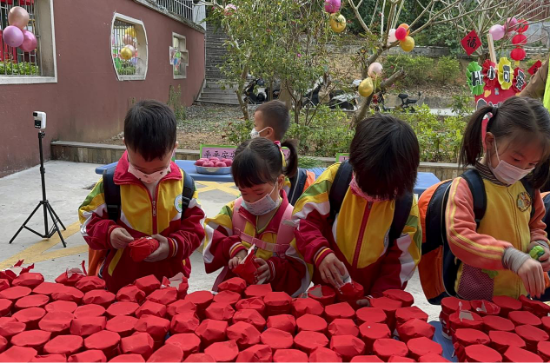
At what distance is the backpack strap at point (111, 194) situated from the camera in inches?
67.7

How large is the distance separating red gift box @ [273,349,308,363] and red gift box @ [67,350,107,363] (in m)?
0.40

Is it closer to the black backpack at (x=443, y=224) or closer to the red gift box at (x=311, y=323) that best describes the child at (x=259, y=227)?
the red gift box at (x=311, y=323)

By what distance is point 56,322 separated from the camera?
4.01ft

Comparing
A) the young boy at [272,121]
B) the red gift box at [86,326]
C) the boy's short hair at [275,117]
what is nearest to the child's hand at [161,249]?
the red gift box at [86,326]

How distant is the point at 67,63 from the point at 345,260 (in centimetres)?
710

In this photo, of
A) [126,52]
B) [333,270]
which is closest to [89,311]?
[333,270]

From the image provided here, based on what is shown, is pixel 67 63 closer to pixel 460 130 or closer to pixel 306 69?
pixel 306 69

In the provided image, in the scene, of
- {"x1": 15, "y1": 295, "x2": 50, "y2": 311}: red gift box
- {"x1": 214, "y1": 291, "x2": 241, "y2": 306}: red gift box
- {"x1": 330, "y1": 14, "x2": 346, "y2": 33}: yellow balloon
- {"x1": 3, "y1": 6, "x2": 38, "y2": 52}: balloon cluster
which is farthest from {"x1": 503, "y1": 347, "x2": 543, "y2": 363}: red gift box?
{"x1": 3, "y1": 6, "x2": 38, "y2": 52}: balloon cluster

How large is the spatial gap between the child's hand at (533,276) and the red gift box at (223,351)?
2.72ft

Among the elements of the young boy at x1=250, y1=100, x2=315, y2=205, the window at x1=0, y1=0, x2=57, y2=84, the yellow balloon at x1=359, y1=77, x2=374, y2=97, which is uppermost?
the window at x1=0, y1=0, x2=57, y2=84

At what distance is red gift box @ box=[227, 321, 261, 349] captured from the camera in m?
1.17

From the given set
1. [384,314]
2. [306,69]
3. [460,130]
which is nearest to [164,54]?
[306,69]

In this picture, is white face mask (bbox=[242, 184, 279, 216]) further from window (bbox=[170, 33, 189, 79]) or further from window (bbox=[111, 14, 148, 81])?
window (bbox=[170, 33, 189, 79])

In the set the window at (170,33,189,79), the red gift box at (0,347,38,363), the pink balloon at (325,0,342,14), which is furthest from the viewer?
the window at (170,33,189,79)
